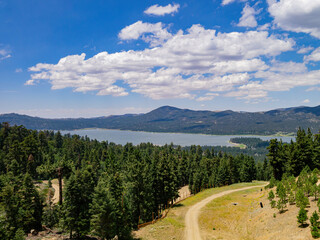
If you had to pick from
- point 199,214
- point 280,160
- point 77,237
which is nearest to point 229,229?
point 199,214

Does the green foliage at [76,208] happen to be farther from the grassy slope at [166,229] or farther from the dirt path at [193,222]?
the dirt path at [193,222]

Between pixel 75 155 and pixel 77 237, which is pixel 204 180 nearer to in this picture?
pixel 77 237

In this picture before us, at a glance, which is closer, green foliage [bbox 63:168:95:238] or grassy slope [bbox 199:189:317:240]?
grassy slope [bbox 199:189:317:240]

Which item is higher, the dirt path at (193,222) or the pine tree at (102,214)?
the pine tree at (102,214)

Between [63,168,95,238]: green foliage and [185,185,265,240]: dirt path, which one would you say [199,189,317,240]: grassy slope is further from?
[63,168,95,238]: green foliage

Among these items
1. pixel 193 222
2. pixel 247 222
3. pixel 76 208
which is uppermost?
pixel 76 208

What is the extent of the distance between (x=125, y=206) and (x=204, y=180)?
5327 cm

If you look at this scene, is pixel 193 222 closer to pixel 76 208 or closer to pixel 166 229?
pixel 166 229

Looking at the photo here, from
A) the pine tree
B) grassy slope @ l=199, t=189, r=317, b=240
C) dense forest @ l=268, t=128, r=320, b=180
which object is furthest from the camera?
dense forest @ l=268, t=128, r=320, b=180

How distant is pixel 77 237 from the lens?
103 ft

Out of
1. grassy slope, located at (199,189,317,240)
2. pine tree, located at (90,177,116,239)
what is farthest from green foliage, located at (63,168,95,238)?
grassy slope, located at (199,189,317,240)

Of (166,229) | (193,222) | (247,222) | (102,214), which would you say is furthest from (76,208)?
(247,222)

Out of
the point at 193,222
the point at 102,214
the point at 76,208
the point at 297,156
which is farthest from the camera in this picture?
the point at 297,156

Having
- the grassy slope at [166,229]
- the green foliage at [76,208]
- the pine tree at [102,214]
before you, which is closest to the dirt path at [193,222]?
the grassy slope at [166,229]
